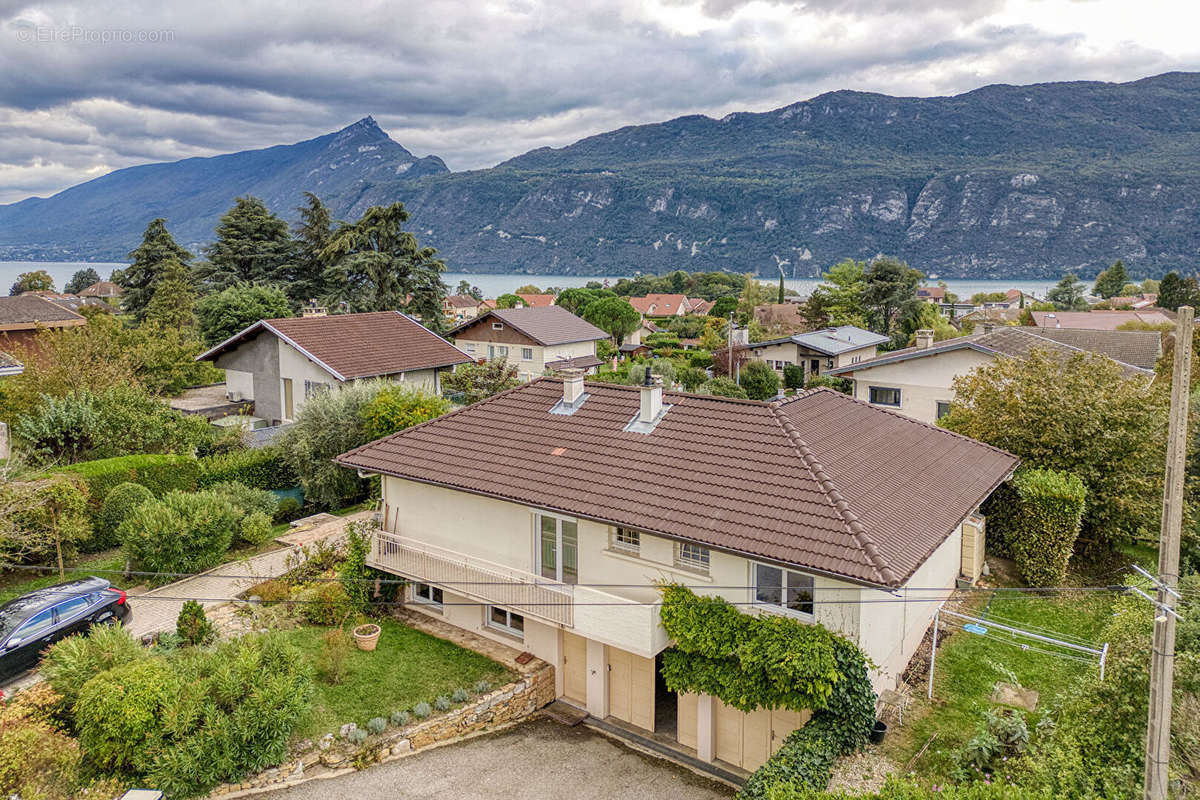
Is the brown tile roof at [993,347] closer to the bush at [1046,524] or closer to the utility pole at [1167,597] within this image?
the bush at [1046,524]

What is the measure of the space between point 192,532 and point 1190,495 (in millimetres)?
32320

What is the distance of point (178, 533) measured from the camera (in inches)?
768

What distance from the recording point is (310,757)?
519 inches

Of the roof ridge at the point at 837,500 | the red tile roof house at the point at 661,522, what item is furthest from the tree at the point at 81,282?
the roof ridge at the point at 837,500

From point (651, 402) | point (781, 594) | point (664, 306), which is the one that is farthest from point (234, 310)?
point (664, 306)

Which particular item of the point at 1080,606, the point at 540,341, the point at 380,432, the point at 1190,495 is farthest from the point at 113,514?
the point at 540,341

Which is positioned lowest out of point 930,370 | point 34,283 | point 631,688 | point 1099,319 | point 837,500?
point 631,688

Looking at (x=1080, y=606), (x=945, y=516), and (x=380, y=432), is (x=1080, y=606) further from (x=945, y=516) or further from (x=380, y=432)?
(x=380, y=432)

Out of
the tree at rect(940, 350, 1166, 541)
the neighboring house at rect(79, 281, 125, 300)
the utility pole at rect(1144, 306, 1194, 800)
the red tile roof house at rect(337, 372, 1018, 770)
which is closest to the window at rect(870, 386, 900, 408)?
the tree at rect(940, 350, 1166, 541)

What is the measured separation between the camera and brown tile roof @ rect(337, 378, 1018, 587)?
1322 cm

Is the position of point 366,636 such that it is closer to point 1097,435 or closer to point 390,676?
point 390,676

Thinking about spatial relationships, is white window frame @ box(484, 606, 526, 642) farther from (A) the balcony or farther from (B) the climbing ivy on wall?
(B) the climbing ivy on wall

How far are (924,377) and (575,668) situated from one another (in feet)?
86.3

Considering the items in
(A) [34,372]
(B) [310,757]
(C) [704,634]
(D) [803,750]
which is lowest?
(B) [310,757]
